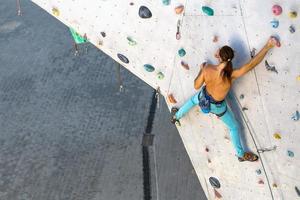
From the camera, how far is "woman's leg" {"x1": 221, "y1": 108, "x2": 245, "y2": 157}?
5.91 metres

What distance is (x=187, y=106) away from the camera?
242 inches

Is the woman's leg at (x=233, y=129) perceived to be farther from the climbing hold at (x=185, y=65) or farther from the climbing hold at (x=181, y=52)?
the climbing hold at (x=181, y=52)

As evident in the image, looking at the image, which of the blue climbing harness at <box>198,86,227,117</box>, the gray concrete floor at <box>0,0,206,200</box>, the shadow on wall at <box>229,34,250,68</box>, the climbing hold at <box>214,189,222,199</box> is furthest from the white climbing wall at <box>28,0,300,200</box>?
the gray concrete floor at <box>0,0,206,200</box>

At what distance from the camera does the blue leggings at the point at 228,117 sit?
5.80 m

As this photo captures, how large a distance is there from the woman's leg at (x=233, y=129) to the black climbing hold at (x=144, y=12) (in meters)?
1.62

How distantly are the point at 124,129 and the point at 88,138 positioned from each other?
0.85 m

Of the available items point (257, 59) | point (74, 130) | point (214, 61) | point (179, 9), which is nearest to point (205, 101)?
point (214, 61)

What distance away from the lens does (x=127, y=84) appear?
1141cm

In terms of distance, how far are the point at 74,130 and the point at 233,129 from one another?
5292mm

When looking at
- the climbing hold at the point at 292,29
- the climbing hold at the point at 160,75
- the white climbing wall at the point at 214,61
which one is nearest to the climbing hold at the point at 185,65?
the white climbing wall at the point at 214,61

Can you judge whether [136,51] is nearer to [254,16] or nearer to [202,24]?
[202,24]

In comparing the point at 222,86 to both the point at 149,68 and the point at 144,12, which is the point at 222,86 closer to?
the point at 149,68

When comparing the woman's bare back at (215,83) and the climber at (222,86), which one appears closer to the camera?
the climber at (222,86)

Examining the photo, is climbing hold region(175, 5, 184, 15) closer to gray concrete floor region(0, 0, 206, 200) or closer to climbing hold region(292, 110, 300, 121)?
climbing hold region(292, 110, 300, 121)
